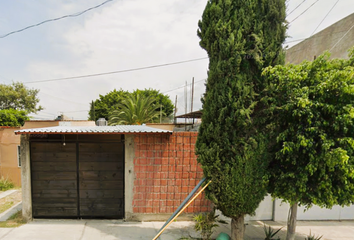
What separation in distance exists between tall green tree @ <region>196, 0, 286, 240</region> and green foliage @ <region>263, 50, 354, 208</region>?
0.31m

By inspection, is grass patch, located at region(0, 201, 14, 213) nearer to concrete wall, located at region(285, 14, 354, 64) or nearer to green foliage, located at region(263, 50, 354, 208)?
green foliage, located at region(263, 50, 354, 208)

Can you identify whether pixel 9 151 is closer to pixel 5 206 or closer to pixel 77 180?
pixel 5 206

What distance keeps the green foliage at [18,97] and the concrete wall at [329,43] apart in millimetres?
26693

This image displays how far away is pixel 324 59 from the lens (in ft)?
10.5

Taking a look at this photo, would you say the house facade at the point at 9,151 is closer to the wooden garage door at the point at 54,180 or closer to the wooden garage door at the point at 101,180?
the wooden garage door at the point at 54,180

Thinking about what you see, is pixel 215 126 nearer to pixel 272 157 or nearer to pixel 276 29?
pixel 272 157

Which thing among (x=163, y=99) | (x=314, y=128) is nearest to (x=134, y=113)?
(x=314, y=128)

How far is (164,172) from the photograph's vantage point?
196 inches

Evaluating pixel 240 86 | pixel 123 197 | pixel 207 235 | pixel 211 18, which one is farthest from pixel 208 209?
pixel 211 18

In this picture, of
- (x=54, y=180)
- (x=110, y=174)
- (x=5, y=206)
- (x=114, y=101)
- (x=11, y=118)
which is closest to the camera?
(x=54, y=180)

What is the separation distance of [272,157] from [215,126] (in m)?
1.22

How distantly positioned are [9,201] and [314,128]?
28.5 feet

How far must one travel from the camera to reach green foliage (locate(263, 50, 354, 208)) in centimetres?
287

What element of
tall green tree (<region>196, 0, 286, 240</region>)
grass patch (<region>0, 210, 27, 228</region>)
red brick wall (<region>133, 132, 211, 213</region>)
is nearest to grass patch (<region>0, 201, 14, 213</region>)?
grass patch (<region>0, 210, 27, 228</region>)
